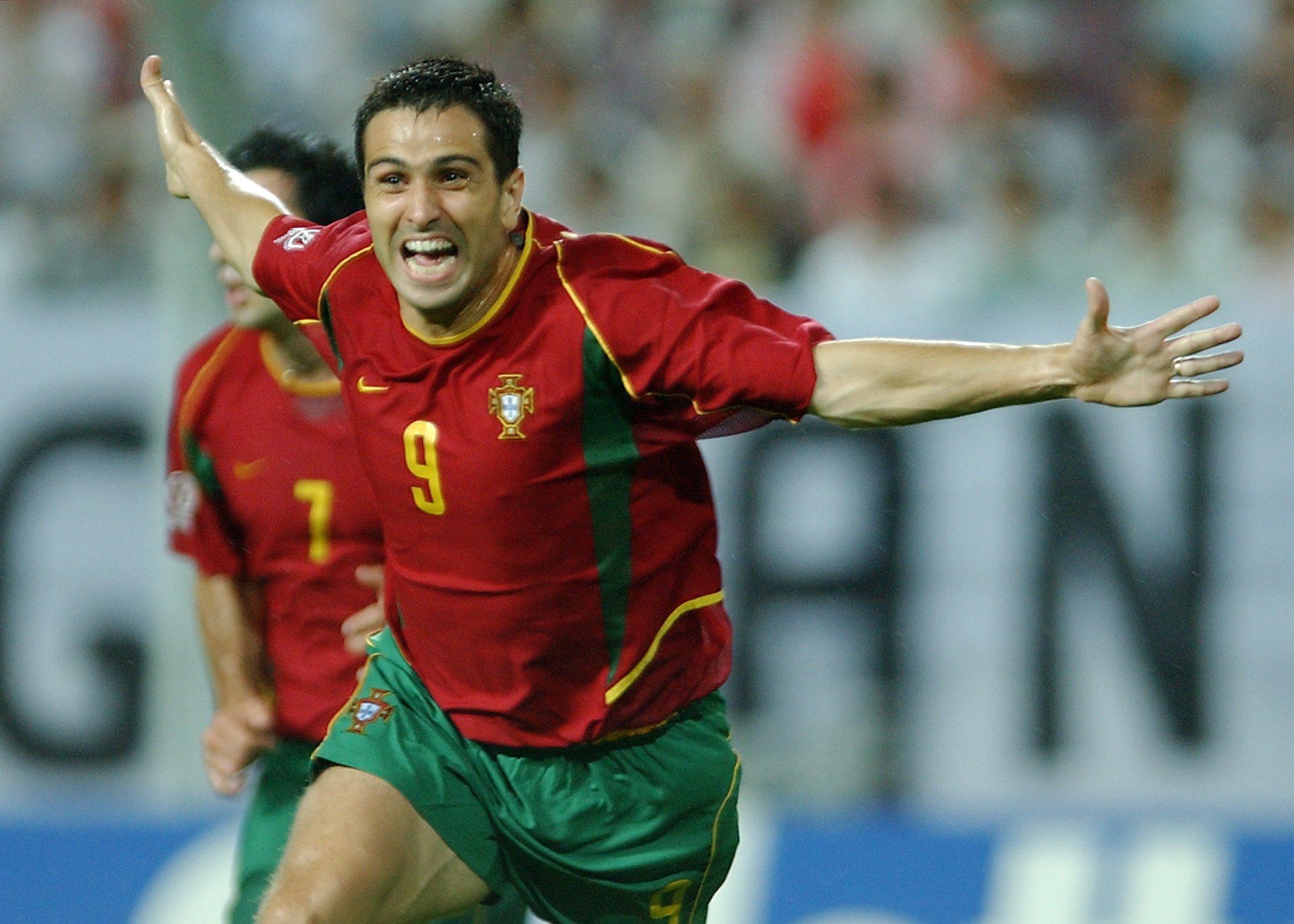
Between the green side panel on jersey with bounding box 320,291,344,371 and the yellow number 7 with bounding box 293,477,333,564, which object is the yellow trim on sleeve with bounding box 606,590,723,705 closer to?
the green side panel on jersey with bounding box 320,291,344,371

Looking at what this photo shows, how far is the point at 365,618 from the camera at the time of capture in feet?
13.3

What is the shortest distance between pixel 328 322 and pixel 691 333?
80cm

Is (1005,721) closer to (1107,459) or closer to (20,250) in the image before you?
(1107,459)

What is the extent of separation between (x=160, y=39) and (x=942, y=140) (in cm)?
332

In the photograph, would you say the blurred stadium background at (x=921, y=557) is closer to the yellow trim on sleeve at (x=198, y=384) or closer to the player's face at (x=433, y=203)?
the yellow trim on sleeve at (x=198, y=384)

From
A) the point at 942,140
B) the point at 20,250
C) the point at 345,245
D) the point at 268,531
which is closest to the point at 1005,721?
the point at 942,140

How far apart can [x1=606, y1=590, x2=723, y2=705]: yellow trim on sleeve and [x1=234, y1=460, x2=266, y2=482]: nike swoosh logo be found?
3.86 feet

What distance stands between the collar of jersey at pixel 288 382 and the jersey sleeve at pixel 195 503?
19 centimetres

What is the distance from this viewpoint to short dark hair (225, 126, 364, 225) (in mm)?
4262

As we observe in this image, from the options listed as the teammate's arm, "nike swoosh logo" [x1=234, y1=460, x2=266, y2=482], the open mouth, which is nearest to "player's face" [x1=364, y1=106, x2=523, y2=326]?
the open mouth

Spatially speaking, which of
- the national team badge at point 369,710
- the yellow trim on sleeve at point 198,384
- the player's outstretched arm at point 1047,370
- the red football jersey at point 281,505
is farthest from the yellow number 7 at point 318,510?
the player's outstretched arm at point 1047,370

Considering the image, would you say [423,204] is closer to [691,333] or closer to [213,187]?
[691,333]

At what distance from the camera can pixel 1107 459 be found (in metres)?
6.37

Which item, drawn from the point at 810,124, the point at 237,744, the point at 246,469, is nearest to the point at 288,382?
the point at 246,469
